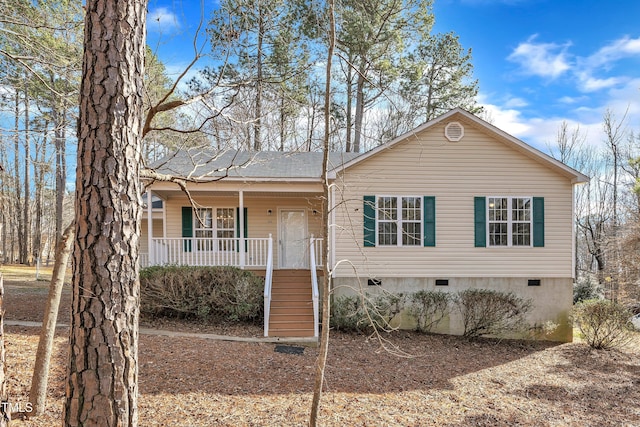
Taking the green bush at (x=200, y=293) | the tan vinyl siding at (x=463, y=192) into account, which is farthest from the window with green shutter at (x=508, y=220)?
the green bush at (x=200, y=293)

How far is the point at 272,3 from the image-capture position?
6.59 m

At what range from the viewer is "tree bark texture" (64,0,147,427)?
254cm

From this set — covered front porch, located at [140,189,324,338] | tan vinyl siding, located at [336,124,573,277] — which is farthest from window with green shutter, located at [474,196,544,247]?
covered front porch, located at [140,189,324,338]

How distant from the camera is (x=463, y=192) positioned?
1037cm

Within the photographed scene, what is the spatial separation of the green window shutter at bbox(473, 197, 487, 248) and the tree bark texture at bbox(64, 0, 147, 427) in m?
9.53

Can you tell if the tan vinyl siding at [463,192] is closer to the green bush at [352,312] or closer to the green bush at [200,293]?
the green bush at [352,312]

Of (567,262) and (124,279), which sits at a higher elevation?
(124,279)

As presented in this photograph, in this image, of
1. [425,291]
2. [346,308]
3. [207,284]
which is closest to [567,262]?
[425,291]

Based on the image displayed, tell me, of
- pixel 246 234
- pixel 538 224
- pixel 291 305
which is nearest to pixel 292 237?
pixel 246 234

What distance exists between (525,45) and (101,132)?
18.2 metres

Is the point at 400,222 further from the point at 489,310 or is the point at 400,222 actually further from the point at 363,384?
the point at 363,384

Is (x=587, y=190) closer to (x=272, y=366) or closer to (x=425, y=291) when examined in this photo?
(x=425, y=291)

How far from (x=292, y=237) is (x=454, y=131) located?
609 cm

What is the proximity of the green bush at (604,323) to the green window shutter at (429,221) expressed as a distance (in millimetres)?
4161
